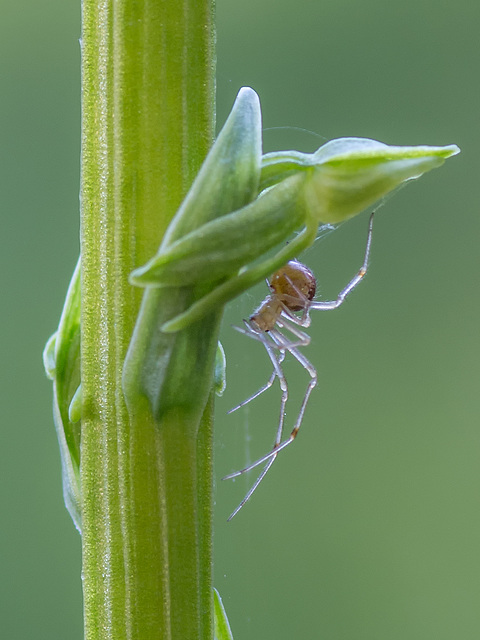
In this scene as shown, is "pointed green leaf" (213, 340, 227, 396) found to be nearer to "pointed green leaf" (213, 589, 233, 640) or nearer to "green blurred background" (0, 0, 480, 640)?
"pointed green leaf" (213, 589, 233, 640)

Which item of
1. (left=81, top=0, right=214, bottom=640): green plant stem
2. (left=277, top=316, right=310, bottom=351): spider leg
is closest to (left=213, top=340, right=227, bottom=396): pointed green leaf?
(left=81, top=0, right=214, bottom=640): green plant stem

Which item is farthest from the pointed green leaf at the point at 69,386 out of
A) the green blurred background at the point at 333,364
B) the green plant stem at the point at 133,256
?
the green blurred background at the point at 333,364

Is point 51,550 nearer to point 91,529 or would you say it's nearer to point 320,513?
point 320,513

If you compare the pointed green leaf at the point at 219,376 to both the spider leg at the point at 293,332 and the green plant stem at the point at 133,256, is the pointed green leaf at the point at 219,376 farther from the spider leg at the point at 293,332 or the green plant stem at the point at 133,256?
the spider leg at the point at 293,332

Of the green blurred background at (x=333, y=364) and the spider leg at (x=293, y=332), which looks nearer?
the spider leg at (x=293, y=332)

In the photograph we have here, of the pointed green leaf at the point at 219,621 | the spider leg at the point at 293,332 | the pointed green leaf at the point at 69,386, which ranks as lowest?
the pointed green leaf at the point at 219,621

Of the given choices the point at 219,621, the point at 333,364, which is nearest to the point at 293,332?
the point at 219,621
